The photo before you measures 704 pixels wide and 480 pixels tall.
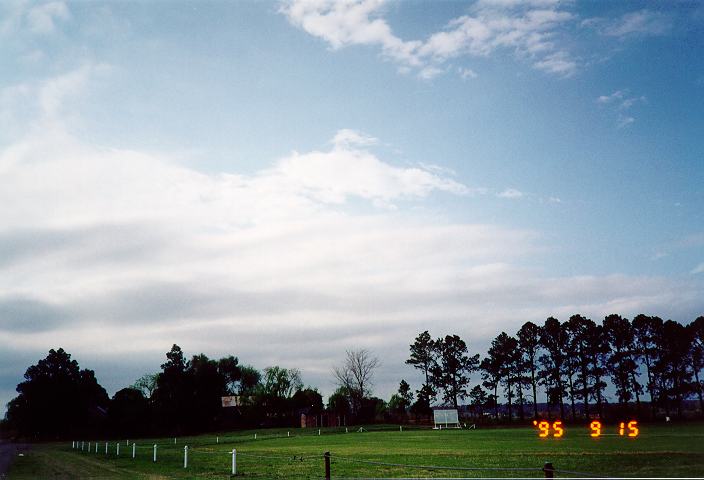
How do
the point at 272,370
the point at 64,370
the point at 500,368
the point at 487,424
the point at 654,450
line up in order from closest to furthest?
the point at 654,450, the point at 487,424, the point at 500,368, the point at 64,370, the point at 272,370

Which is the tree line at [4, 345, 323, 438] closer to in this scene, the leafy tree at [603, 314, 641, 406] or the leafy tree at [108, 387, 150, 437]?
the leafy tree at [108, 387, 150, 437]

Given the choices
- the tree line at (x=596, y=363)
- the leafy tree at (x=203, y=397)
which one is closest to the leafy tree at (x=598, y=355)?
the tree line at (x=596, y=363)

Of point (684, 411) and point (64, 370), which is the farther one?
point (64, 370)

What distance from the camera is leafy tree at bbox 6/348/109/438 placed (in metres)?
119

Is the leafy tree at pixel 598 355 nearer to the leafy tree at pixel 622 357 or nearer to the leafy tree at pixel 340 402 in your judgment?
the leafy tree at pixel 622 357

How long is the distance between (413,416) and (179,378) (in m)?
52.4

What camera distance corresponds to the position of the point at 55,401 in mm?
120062

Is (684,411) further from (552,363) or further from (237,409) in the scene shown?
(237,409)

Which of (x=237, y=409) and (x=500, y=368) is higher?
(x=500, y=368)

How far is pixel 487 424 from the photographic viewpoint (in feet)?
360

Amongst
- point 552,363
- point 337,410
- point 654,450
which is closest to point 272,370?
point 337,410

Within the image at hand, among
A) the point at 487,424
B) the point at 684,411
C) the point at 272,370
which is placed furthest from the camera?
the point at 272,370

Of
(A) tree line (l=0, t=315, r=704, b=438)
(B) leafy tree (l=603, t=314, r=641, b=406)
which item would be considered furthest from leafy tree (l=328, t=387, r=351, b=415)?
(B) leafy tree (l=603, t=314, r=641, b=406)

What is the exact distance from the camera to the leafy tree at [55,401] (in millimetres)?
118875
